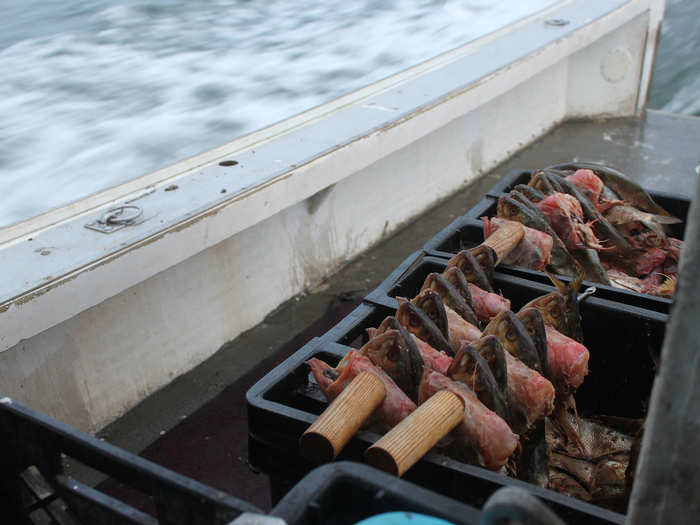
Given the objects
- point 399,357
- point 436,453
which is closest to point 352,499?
point 436,453

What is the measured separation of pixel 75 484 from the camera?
114 centimetres

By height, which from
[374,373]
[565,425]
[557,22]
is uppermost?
[557,22]

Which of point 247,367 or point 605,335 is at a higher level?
point 605,335

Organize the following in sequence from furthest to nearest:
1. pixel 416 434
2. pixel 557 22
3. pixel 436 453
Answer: pixel 557 22
pixel 436 453
pixel 416 434

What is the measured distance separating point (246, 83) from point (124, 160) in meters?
1.42

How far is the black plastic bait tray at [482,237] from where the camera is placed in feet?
6.33

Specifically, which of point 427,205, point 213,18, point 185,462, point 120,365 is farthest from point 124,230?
point 213,18

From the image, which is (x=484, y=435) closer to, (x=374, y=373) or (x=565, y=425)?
(x=374, y=373)

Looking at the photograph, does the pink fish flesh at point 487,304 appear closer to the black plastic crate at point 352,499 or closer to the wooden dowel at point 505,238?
the wooden dowel at point 505,238

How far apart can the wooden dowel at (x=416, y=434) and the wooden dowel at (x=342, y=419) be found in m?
0.07

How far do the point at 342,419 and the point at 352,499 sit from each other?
33cm

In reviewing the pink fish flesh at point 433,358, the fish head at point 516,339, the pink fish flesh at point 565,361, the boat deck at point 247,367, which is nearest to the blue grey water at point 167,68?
the boat deck at point 247,367

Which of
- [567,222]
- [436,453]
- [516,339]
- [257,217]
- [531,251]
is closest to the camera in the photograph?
[436,453]

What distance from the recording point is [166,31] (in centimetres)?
562
